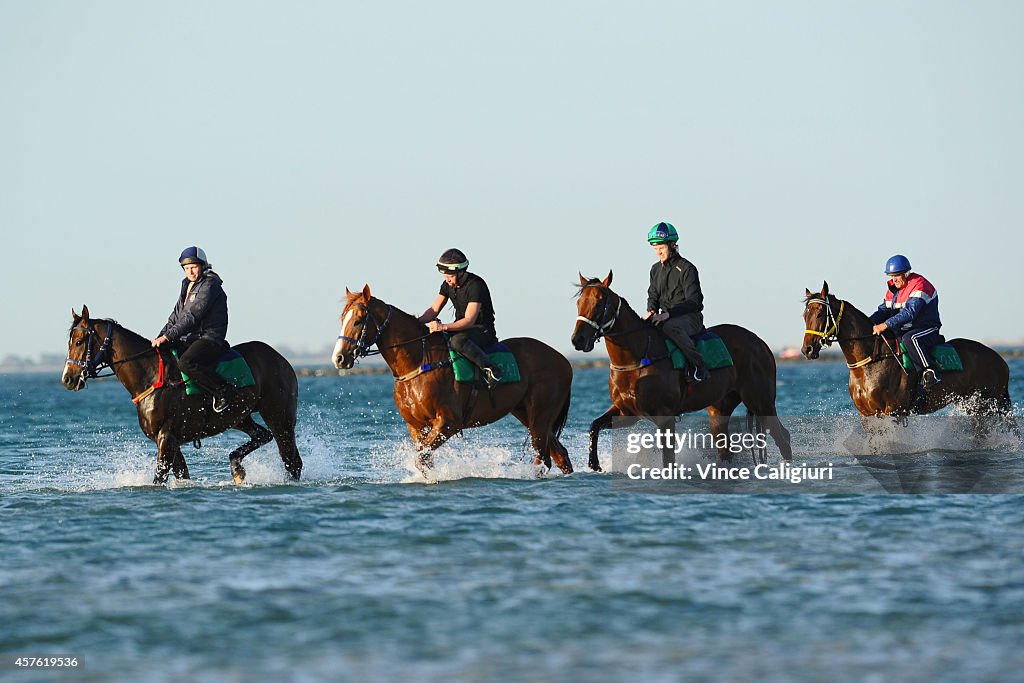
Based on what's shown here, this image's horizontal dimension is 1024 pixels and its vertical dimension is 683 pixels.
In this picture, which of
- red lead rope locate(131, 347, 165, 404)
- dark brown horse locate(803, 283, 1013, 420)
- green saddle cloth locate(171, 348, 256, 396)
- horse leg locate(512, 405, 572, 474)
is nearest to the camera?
red lead rope locate(131, 347, 165, 404)

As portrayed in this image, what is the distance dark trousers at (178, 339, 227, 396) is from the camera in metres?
15.9

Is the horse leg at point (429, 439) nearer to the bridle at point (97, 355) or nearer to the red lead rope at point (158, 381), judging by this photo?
the red lead rope at point (158, 381)

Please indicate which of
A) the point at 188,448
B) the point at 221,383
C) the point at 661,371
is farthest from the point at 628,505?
the point at 188,448

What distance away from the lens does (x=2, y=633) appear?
9062mm

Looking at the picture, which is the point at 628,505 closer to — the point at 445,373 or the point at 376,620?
the point at 445,373

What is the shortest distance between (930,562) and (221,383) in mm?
8691

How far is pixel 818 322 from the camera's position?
18375mm

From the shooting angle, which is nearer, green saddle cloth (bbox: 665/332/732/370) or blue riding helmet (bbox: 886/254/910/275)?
green saddle cloth (bbox: 665/332/732/370)

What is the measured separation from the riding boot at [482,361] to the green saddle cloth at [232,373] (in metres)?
2.61

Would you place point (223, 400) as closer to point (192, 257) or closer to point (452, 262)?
point (192, 257)

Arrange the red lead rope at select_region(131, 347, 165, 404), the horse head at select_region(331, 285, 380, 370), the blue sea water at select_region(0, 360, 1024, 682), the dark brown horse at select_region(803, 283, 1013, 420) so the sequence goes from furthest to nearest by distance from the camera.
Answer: the dark brown horse at select_region(803, 283, 1013, 420) → the red lead rope at select_region(131, 347, 165, 404) → the horse head at select_region(331, 285, 380, 370) → the blue sea water at select_region(0, 360, 1024, 682)

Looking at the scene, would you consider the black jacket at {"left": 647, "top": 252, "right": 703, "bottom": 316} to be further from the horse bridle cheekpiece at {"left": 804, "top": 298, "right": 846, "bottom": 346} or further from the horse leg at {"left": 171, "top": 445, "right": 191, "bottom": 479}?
the horse leg at {"left": 171, "top": 445, "right": 191, "bottom": 479}

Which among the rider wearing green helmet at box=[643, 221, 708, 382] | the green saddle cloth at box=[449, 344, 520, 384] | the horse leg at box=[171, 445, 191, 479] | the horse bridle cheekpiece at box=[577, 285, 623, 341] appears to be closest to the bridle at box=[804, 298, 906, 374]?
the rider wearing green helmet at box=[643, 221, 708, 382]

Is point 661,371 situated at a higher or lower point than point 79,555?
higher
